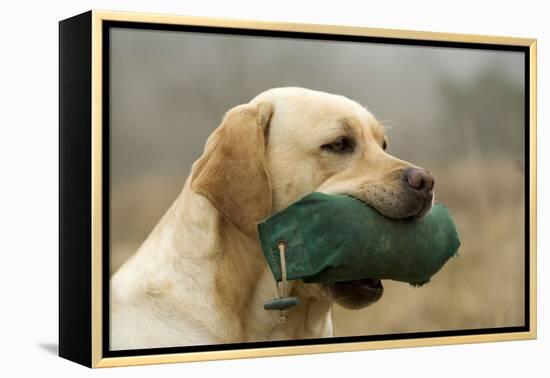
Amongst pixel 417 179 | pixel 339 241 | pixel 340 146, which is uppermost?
pixel 340 146

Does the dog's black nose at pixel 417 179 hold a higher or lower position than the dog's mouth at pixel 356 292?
higher

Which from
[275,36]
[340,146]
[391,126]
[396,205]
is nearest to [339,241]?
[396,205]

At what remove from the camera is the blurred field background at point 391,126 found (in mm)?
4695

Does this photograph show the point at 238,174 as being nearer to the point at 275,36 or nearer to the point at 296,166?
the point at 296,166

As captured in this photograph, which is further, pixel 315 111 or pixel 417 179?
pixel 315 111

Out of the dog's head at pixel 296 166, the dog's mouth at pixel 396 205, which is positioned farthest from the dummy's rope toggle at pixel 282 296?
the dog's mouth at pixel 396 205

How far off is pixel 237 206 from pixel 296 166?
0.31 m

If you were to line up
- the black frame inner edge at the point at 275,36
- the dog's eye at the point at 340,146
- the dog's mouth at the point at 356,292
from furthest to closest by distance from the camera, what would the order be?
1. the dog's mouth at the point at 356,292
2. the dog's eye at the point at 340,146
3. the black frame inner edge at the point at 275,36

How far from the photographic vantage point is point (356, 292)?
4.92 m

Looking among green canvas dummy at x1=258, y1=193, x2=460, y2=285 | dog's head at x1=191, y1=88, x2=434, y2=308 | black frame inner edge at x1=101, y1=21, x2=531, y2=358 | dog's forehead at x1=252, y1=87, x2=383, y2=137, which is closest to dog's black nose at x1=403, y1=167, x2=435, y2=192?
dog's head at x1=191, y1=88, x2=434, y2=308

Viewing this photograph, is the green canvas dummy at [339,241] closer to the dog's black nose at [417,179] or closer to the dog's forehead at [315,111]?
the dog's black nose at [417,179]

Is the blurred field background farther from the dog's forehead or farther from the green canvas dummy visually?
the green canvas dummy

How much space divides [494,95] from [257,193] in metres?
1.68

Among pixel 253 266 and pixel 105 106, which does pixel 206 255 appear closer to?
pixel 253 266
